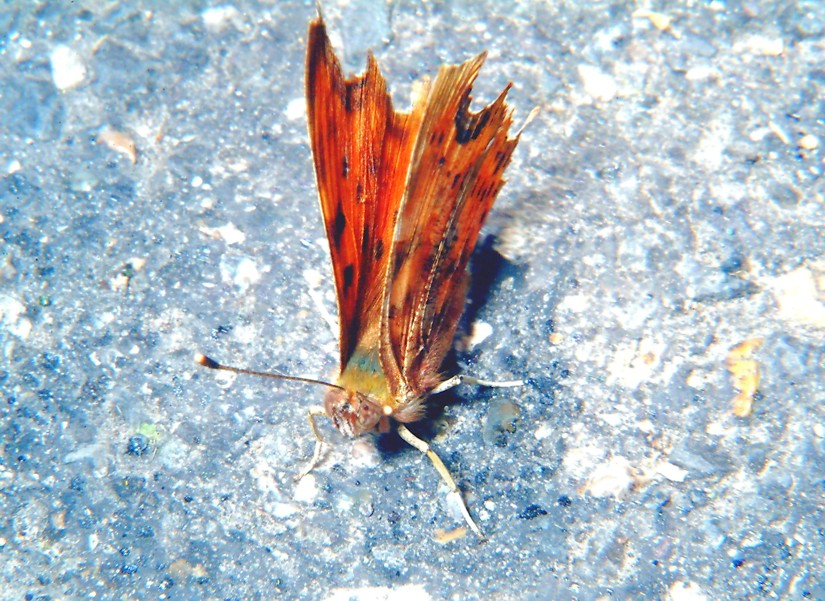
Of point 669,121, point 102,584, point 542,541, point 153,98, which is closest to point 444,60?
point 669,121

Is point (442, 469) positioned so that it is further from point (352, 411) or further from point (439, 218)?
point (439, 218)

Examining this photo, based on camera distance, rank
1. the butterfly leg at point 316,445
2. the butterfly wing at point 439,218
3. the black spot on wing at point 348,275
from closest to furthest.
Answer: the butterfly wing at point 439,218 < the black spot on wing at point 348,275 < the butterfly leg at point 316,445

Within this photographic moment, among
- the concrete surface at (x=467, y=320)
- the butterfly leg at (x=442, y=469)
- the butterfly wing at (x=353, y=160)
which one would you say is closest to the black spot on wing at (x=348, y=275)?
the butterfly wing at (x=353, y=160)

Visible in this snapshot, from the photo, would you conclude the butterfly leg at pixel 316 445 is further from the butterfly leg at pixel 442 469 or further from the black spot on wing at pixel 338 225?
the black spot on wing at pixel 338 225

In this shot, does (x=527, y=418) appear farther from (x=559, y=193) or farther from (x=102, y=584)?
(x=102, y=584)

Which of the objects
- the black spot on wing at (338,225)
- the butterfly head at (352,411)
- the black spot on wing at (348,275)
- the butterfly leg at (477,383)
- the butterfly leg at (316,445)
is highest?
the black spot on wing at (338,225)

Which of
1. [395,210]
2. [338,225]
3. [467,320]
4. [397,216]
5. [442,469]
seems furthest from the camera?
[467,320]

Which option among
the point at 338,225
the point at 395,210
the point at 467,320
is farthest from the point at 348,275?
the point at 467,320
